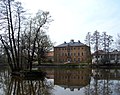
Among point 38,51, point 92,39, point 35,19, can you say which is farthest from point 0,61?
point 35,19

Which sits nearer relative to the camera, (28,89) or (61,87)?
(28,89)

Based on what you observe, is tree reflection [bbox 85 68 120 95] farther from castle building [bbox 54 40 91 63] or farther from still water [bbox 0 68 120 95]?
castle building [bbox 54 40 91 63]

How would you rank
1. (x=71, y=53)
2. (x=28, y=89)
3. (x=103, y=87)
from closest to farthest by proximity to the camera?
(x=28, y=89), (x=103, y=87), (x=71, y=53)

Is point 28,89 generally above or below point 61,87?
above

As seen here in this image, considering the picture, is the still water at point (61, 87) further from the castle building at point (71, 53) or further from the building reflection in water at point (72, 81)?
the castle building at point (71, 53)

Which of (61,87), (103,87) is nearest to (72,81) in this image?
(61,87)

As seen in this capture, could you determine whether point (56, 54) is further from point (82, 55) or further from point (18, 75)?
point (18, 75)

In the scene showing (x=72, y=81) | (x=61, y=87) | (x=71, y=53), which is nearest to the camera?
(x=61, y=87)

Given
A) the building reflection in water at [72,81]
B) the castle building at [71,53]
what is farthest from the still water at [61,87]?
the castle building at [71,53]

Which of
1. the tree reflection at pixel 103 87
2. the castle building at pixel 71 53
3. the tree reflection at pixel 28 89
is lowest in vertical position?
the tree reflection at pixel 103 87

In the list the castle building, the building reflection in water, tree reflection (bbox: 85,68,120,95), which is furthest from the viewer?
the castle building

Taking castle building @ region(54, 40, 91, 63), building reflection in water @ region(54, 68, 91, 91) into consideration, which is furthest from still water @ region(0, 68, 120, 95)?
castle building @ region(54, 40, 91, 63)

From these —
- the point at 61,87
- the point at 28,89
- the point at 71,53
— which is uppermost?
the point at 71,53

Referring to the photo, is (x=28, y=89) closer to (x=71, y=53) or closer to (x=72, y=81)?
(x=72, y=81)
